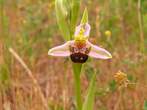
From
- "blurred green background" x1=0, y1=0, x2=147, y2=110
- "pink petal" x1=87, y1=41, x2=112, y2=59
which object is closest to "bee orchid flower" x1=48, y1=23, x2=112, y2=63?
"pink petal" x1=87, y1=41, x2=112, y2=59

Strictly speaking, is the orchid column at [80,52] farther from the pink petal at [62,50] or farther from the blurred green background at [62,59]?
the blurred green background at [62,59]

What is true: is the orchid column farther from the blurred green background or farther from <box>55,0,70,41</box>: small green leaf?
the blurred green background

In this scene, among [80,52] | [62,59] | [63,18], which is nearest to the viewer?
[80,52]

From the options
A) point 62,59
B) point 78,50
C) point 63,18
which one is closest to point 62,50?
point 78,50

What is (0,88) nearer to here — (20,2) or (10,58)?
(10,58)

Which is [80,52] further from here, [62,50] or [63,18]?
[63,18]
